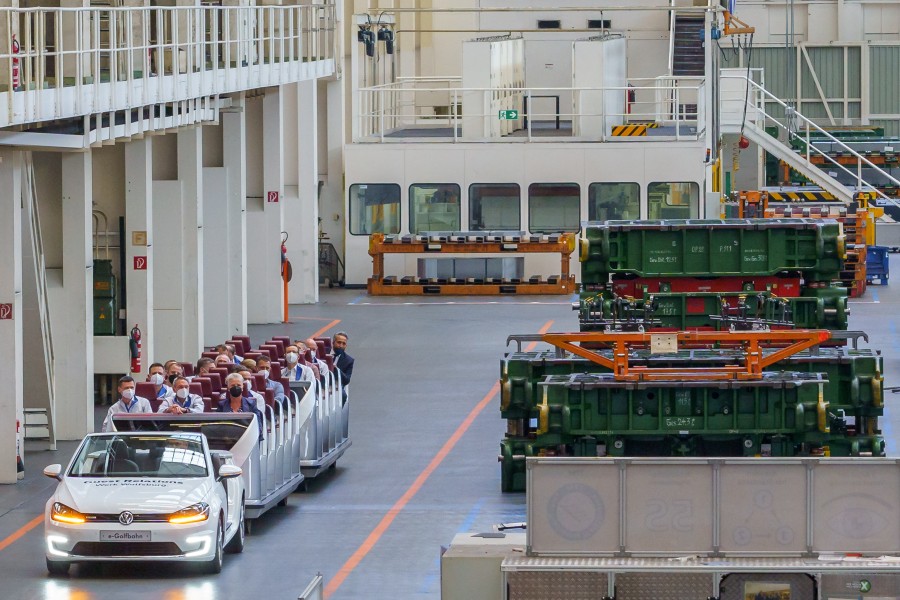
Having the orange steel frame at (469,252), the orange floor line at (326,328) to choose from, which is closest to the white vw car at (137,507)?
the orange floor line at (326,328)

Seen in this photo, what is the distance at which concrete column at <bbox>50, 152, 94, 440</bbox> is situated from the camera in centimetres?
2312

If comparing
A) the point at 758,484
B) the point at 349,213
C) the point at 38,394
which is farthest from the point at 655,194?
the point at 758,484

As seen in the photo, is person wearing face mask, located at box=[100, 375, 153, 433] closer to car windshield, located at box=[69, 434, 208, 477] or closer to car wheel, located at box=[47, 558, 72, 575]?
car windshield, located at box=[69, 434, 208, 477]

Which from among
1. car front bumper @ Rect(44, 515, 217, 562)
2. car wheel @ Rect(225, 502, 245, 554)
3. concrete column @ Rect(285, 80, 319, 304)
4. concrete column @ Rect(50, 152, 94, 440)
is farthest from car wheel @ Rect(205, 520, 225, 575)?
concrete column @ Rect(285, 80, 319, 304)

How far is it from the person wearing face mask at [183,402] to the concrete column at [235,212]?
522 inches

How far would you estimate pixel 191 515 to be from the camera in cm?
1625

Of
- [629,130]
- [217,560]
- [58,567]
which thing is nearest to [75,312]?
[58,567]

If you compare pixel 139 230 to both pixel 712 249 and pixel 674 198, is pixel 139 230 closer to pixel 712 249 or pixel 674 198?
pixel 712 249

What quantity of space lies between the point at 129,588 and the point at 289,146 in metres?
24.3

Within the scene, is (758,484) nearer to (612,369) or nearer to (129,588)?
(129,588)

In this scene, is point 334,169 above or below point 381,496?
above

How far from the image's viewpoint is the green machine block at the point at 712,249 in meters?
25.6

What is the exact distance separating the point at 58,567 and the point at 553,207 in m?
27.1

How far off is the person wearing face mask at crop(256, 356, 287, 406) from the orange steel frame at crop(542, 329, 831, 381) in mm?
2723
